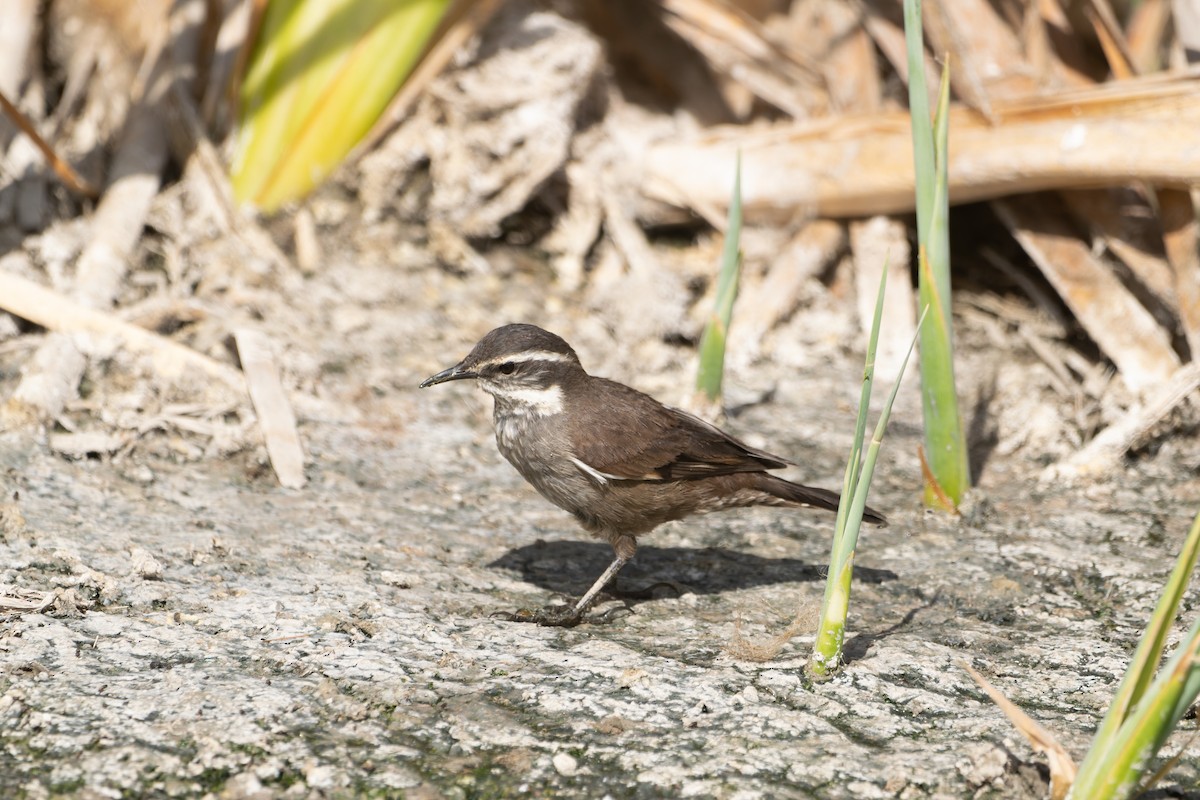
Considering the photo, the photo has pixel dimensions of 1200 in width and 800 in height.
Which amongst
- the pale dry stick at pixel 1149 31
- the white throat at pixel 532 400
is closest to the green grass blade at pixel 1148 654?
the white throat at pixel 532 400

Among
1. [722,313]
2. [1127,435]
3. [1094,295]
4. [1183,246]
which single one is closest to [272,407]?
[722,313]

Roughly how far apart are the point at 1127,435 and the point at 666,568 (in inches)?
95.0

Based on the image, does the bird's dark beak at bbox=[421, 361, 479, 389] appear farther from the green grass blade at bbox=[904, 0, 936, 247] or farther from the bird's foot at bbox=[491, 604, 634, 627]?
the green grass blade at bbox=[904, 0, 936, 247]

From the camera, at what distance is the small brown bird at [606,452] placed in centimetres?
523

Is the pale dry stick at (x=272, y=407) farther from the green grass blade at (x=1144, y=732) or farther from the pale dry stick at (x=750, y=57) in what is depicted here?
the green grass blade at (x=1144, y=732)

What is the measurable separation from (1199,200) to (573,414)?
163 inches

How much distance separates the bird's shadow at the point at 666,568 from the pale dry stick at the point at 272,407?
1121 mm

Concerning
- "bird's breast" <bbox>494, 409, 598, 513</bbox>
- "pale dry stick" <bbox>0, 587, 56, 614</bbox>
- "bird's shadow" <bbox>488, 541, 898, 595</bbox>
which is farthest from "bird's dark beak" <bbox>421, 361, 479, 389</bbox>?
"pale dry stick" <bbox>0, 587, 56, 614</bbox>

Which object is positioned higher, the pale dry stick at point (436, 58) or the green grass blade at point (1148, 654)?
the pale dry stick at point (436, 58)

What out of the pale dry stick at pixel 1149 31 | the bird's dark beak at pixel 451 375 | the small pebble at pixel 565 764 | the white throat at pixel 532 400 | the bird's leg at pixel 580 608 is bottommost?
the small pebble at pixel 565 764

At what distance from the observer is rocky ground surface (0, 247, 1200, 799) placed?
3676 mm

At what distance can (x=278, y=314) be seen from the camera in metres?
7.10

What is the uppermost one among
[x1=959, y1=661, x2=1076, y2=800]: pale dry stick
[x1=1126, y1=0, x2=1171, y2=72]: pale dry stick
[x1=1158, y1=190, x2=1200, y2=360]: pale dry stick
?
[x1=1126, y1=0, x2=1171, y2=72]: pale dry stick

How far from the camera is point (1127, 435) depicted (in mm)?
6215
